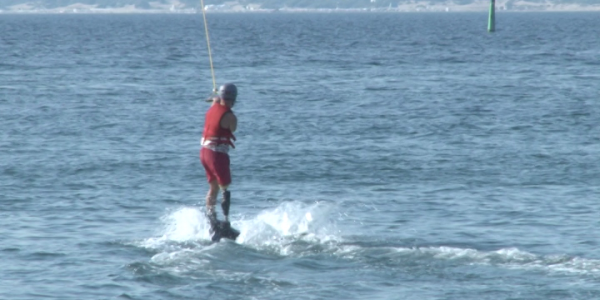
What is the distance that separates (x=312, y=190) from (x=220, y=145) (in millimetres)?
5187

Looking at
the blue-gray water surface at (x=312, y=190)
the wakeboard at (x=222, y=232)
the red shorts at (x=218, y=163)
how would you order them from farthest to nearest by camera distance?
the wakeboard at (x=222, y=232)
the red shorts at (x=218, y=163)
the blue-gray water surface at (x=312, y=190)

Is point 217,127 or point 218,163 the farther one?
point 218,163

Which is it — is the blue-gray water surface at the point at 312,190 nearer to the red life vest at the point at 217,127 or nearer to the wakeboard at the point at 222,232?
the wakeboard at the point at 222,232

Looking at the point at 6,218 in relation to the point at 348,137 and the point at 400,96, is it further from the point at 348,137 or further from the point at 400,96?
the point at 400,96

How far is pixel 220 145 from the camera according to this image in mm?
13602

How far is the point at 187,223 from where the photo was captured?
47.9ft

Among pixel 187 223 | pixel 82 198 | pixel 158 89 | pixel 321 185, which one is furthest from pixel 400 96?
pixel 187 223

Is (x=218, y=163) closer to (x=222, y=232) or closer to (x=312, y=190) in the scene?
(x=222, y=232)

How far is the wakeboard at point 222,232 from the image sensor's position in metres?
13.9

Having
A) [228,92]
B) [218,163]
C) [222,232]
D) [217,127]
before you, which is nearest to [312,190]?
[222,232]

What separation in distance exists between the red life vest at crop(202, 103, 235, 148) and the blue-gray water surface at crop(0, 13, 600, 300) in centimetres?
136

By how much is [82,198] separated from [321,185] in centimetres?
432

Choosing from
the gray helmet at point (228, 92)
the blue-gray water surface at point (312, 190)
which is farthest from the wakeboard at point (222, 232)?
the gray helmet at point (228, 92)

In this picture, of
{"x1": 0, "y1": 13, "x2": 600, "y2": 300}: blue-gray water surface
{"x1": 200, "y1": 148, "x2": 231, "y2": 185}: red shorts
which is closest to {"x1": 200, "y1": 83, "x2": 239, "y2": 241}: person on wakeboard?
{"x1": 200, "y1": 148, "x2": 231, "y2": 185}: red shorts
